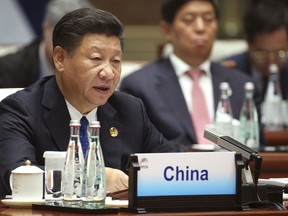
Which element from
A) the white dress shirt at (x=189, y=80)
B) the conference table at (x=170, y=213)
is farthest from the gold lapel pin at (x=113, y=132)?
the white dress shirt at (x=189, y=80)

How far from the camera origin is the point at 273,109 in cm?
765

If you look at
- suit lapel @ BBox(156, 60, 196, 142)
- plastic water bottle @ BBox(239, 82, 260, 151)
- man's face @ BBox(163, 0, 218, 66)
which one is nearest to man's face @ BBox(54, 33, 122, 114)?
plastic water bottle @ BBox(239, 82, 260, 151)

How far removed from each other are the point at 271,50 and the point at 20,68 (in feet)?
6.65

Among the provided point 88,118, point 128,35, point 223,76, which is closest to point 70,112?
point 88,118

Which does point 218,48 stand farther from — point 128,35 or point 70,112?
point 70,112

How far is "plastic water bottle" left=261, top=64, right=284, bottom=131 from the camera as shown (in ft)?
24.9

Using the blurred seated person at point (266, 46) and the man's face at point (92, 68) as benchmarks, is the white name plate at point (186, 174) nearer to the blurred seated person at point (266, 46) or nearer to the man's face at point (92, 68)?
the man's face at point (92, 68)

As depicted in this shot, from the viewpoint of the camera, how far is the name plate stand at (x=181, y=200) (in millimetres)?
3625

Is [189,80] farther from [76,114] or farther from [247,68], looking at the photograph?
[76,114]

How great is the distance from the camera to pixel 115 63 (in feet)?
15.1

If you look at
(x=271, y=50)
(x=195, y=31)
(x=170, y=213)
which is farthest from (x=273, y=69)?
(x=170, y=213)

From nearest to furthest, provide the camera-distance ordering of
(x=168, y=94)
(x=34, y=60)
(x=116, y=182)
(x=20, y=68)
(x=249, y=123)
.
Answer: (x=116, y=182) → (x=249, y=123) → (x=168, y=94) → (x=20, y=68) → (x=34, y=60)

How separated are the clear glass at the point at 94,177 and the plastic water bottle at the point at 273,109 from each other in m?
3.90

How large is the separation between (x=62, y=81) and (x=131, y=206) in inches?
48.4
